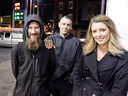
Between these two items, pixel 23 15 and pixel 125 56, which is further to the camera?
pixel 23 15

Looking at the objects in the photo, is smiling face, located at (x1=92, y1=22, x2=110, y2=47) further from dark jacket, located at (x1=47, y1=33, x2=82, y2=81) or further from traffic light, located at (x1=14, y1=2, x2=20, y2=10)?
traffic light, located at (x1=14, y1=2, x2=20, y2=10)

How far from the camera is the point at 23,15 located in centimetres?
981

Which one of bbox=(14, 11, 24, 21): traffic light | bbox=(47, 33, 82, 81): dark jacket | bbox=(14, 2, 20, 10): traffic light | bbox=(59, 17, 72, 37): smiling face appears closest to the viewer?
bbox=(47, 33, 82, 81): dark jacket

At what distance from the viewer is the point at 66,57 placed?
225cm

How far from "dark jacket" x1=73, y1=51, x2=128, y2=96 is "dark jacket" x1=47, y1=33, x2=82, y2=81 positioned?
679mm

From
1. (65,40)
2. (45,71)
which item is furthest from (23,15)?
(45,71)

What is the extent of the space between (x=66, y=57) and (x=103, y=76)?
1006mm

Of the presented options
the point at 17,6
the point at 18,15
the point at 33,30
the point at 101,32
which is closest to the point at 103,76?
the point at 101,32

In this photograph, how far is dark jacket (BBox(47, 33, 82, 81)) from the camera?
2.23m

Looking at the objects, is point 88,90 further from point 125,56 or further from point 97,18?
point 97,18

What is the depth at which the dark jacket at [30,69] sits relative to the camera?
161 centimetres

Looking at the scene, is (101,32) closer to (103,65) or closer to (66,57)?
(103,65)

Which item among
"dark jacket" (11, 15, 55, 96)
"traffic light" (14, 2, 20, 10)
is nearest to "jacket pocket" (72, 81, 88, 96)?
"dark jacket" (11, 15, 55, 96)

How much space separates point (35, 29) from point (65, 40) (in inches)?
30.0
